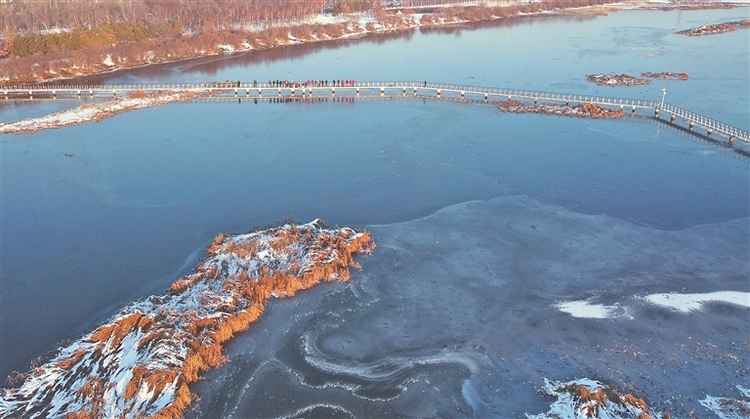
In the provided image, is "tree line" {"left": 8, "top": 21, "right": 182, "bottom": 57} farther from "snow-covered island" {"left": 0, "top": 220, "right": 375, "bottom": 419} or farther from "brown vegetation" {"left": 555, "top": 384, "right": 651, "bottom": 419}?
"brown vegetation" {"left": 555, "top": 384, "right": 651, "bottom": 419}

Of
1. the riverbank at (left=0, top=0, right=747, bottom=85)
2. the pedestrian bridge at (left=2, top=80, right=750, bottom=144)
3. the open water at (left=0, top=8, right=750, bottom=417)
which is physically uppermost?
the riverbank at (left=0, top=0, right=747, bottom=85)

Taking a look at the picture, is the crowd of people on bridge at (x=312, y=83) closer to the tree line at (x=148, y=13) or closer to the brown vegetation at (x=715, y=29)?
the tree line at (x=148, y=13)

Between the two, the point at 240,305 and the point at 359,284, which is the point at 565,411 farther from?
the point at 240,305

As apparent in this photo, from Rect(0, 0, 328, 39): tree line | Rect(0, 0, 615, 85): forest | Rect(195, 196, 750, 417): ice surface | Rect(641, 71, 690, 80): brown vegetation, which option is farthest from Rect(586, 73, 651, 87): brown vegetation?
Rect(0, 0, 328, 39): tree line

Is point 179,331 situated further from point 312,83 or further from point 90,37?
point 90,37

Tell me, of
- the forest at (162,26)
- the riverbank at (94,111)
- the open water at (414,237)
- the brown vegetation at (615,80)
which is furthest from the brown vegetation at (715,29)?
the riverbank at (94,111)

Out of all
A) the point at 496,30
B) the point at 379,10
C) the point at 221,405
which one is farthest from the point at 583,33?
the point at 221,405
